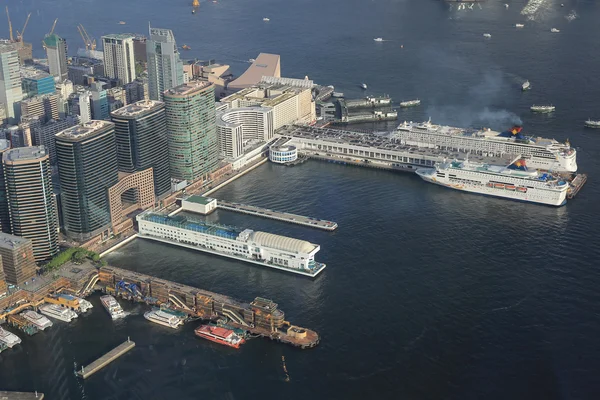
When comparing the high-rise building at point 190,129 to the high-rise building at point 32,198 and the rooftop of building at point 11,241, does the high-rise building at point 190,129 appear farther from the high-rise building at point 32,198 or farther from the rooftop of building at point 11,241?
the rooftop of building at point 11,241

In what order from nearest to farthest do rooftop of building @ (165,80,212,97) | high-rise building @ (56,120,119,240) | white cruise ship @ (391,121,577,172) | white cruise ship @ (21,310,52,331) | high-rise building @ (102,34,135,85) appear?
white cruise ship @ (21,310,52,331), high-rise building @ (56,120,119,240), rooftop of building @ (165,80,212,97), white cruise ship @ (391,121,577,172), high-rise building @ (102,34,135,85)

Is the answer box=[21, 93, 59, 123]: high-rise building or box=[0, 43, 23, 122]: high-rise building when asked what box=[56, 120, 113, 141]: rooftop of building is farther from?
box=[0, 43, 23, 122]: high-rise building

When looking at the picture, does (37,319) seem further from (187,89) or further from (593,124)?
(593,124)

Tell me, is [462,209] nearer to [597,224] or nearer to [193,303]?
[597,224]

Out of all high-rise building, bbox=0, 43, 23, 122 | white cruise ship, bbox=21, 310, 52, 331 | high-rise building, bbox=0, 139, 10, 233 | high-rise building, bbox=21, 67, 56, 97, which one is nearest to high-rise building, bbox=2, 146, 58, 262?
high-rise building, bbox=0, 139, 10, 233

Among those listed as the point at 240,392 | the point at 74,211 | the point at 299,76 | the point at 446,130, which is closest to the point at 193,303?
the point at 240,392
